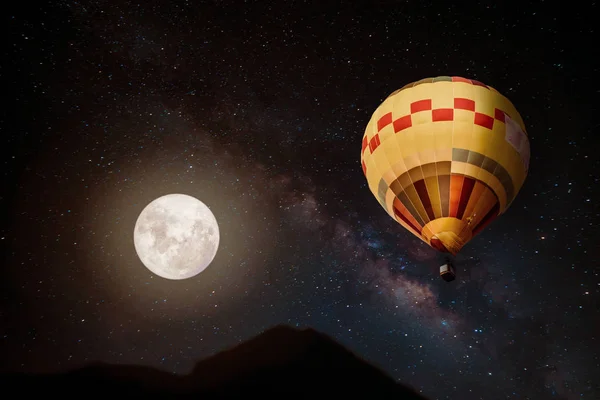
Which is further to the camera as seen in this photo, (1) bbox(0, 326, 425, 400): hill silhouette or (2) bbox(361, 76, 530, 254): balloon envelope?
(1) bbox(0, 326, 425, 400): hill silhouette

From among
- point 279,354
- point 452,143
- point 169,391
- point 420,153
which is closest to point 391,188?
point 420,153

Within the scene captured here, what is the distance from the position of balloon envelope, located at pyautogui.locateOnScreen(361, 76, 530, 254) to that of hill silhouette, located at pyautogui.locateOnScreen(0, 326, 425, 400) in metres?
30.7

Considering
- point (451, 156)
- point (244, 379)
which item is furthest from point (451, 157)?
point (244, 379)

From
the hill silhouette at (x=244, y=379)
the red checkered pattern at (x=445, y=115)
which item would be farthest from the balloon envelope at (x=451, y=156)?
the hill silhouette at (x=244, y=379)

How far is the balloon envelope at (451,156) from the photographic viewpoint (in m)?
6.79

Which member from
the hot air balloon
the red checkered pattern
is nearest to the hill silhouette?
the hot air balloon

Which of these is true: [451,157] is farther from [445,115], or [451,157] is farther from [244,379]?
[244,379]

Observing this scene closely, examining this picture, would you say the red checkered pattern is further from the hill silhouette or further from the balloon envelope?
the hill silhouette

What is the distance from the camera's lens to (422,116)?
7102 mm

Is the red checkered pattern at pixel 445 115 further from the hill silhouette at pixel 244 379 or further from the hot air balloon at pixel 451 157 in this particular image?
the hill silhouette at pixel 244 379

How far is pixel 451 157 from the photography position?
685 cm

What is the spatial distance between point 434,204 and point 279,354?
3691 cm

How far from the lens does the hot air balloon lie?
6.79m

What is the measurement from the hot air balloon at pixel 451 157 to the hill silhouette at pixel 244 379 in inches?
1207
